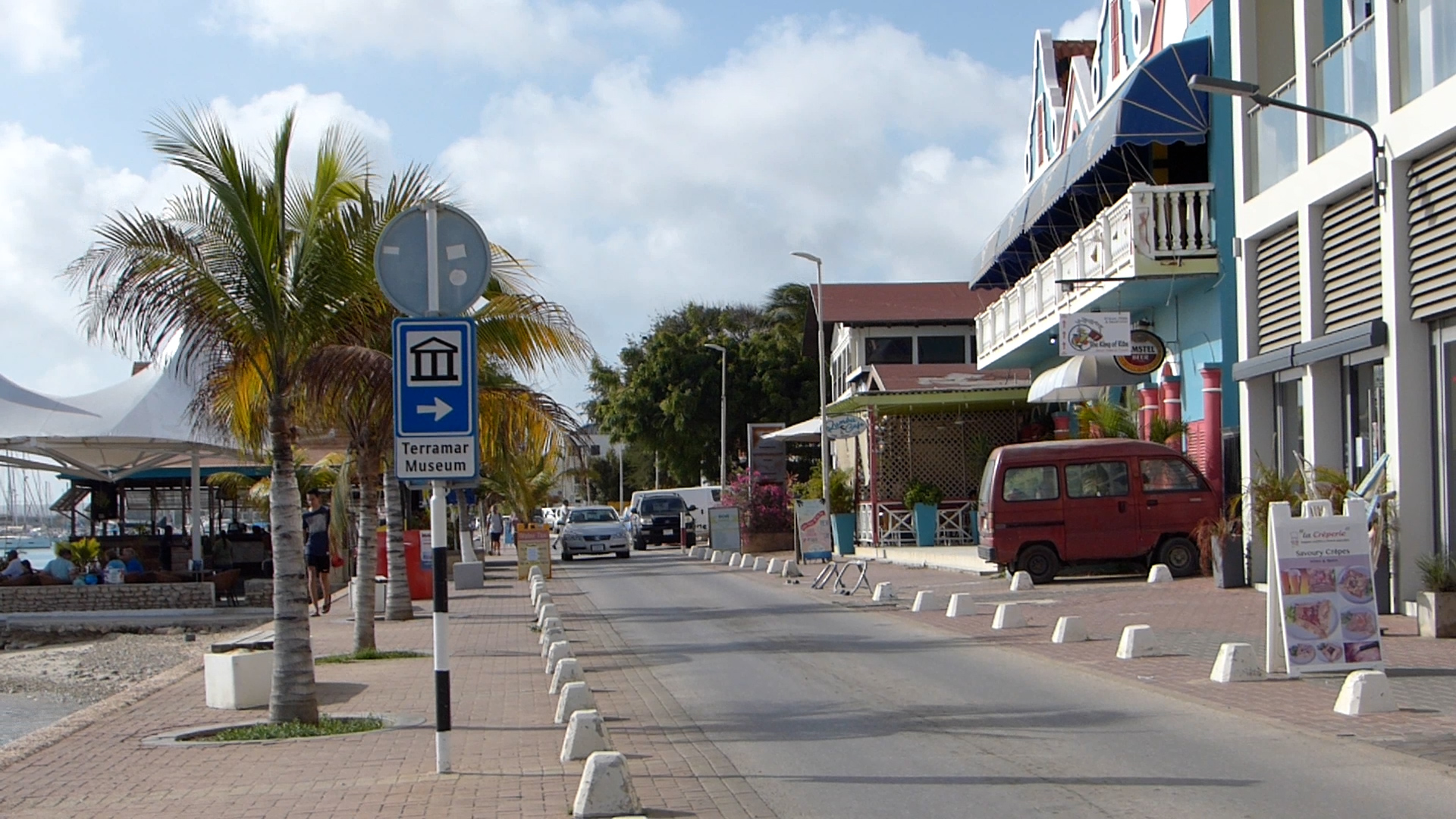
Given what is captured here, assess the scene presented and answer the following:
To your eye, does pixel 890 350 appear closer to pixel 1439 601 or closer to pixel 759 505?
pixel 759 505

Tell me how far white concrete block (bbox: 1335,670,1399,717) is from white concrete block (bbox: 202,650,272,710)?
8350mm

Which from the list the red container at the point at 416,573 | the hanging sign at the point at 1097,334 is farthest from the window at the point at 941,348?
the hanging sign at the point at 1097,334

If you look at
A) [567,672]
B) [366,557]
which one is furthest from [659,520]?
[567,672]

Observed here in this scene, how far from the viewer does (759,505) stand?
4159 centimetres

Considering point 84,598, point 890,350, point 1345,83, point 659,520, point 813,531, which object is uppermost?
point 1345,83

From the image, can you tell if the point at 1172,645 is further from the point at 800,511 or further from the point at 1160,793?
the point at 800,511

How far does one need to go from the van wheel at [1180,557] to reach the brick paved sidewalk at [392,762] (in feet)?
34.7

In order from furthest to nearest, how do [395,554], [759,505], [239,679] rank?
[759,505], [395,554], [239,679]

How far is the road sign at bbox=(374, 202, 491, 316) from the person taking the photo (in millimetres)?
8492

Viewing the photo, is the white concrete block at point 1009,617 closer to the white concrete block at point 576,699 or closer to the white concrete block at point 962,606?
the white concrete block at point 962,606

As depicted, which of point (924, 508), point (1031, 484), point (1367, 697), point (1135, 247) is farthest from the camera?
point (924, 508)

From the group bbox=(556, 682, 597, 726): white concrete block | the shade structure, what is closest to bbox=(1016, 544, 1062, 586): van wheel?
the shade structure

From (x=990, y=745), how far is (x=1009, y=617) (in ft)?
24.5

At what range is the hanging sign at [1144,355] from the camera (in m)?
23.8
